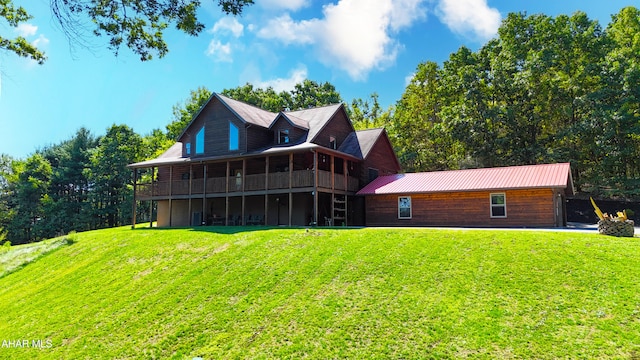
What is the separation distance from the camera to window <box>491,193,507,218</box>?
69.1ft

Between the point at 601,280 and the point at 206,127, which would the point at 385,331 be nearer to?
the point at 601,280

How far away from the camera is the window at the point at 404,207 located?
2359 centimetres

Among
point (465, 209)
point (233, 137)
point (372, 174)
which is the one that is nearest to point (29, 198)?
point (233, 137)

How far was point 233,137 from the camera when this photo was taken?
88.6 feet

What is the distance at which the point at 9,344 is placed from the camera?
11320mm

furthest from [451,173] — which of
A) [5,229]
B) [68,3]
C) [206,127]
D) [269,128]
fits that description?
[5,229]

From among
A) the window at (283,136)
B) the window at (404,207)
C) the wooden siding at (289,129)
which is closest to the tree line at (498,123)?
the window at (404,207)

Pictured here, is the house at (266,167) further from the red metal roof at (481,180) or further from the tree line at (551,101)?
the tree line at (551,101)

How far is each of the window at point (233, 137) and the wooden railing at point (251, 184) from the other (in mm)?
2165

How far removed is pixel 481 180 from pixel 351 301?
1441cm

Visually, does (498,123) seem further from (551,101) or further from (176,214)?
(176,214)

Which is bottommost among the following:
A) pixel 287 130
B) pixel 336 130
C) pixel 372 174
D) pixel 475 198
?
pixel 475 198

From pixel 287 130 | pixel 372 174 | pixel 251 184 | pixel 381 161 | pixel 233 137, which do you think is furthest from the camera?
pixel 381 161

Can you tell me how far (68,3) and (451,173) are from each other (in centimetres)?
2089
